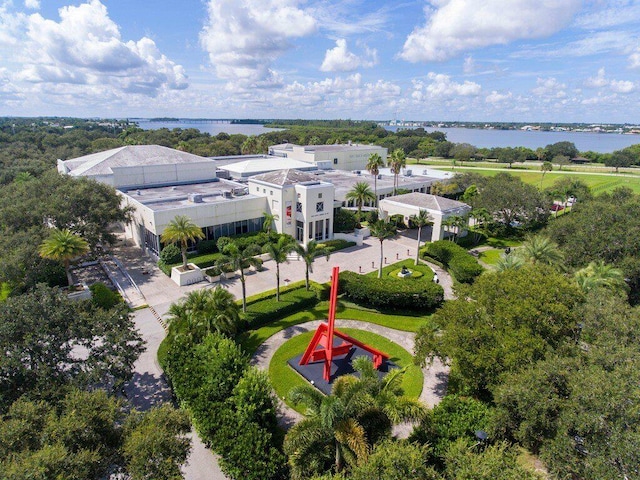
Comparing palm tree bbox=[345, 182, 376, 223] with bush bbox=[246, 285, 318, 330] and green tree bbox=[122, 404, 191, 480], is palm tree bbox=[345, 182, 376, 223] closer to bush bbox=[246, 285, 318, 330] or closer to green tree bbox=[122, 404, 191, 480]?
bush bbox=[246, 285, 318, 330]

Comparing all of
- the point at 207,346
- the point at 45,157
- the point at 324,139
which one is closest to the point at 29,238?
the point at 207,346

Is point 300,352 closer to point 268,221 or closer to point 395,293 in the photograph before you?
point 395,293

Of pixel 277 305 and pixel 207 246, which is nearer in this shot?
pixel 277 305

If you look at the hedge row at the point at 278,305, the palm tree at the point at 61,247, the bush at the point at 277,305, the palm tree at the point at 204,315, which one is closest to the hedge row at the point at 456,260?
the hedge row at the point at 278,305

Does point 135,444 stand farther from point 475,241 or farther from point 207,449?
point 475,241

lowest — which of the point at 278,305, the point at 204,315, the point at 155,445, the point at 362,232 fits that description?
the point at 278,305

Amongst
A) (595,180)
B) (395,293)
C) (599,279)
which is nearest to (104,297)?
(395,293)
